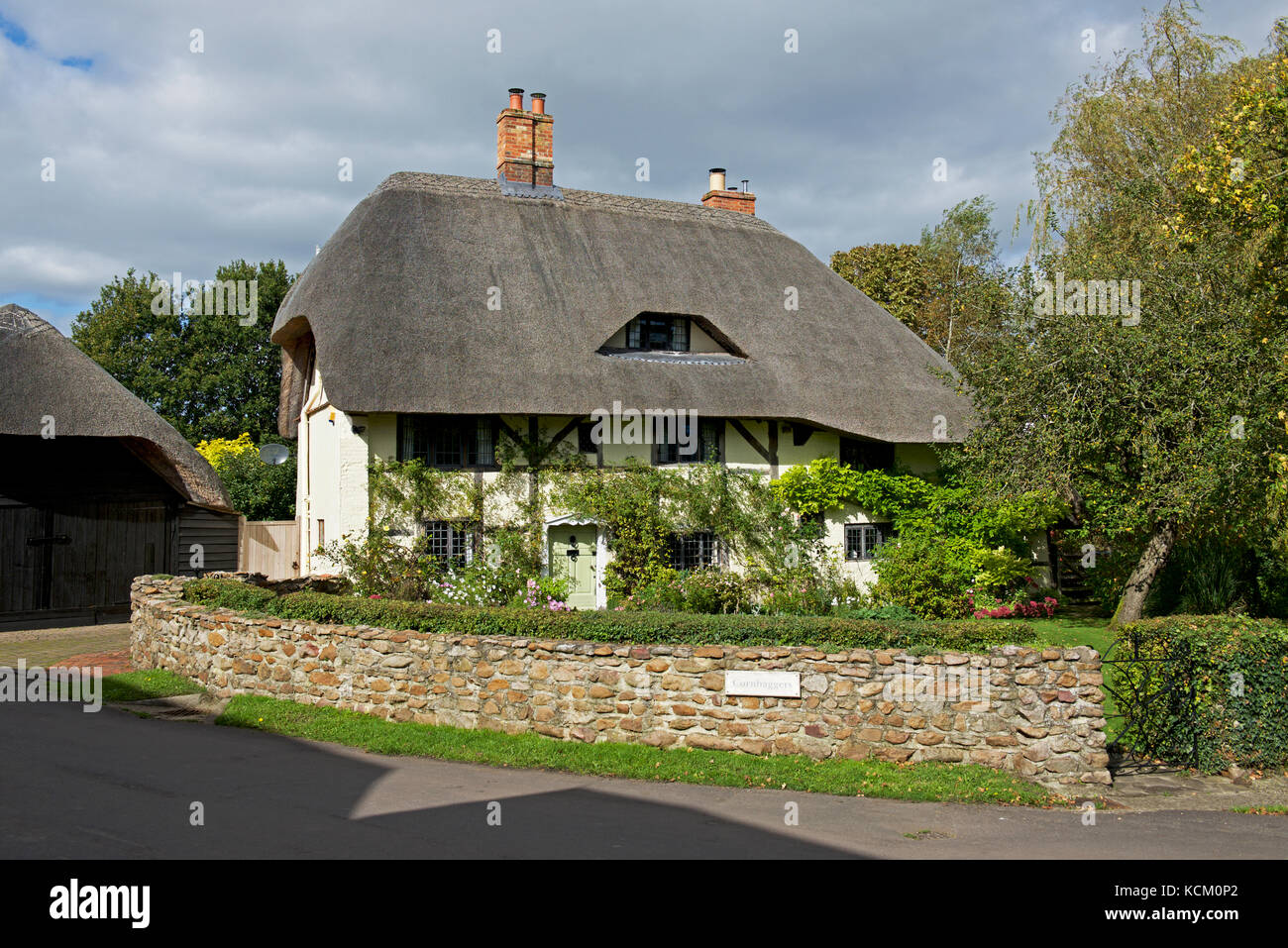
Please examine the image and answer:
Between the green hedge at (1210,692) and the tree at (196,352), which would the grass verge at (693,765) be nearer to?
the green hedge at (1210,692)

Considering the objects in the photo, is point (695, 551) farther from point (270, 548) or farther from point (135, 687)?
point (270, 548)

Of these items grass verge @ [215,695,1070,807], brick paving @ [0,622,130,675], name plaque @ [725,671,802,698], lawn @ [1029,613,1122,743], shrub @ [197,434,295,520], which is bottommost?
grass verge @ [215,695,1070,807]

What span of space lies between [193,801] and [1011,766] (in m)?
6.62

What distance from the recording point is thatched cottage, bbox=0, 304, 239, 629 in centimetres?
1596

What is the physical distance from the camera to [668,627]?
30.1 ft

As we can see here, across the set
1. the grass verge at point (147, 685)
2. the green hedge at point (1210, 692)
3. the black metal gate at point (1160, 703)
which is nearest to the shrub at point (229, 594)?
the grass verge at point (147, 685)

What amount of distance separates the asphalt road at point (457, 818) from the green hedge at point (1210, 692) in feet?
4.01

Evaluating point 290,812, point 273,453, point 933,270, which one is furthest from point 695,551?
point 933,270

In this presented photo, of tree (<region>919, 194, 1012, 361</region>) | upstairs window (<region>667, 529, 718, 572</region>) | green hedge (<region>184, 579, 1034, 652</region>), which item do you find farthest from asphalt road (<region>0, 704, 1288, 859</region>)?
tree (<region>919, 194, 1012, 361</region>)

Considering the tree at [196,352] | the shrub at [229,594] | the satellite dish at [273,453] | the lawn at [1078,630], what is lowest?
the lawn at [1078,630]

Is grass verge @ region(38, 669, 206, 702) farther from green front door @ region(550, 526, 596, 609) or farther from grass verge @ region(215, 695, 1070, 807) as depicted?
green front door @ region(550, 526, 596, 609)

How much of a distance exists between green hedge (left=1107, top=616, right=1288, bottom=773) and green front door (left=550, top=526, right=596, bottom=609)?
10082 millimetres

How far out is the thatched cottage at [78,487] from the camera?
16.0 m
